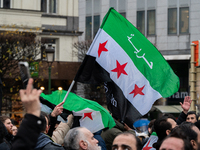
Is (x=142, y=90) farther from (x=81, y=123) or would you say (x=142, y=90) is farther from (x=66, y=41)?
(x=66, y=41)

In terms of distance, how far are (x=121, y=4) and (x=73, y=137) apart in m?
26.7

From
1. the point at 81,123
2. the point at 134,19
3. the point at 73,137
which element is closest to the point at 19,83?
the point at 134,19

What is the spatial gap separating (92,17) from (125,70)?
24844mm

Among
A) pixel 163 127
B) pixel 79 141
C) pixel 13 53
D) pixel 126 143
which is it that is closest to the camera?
pixel 126 143

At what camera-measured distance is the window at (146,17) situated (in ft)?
95.2

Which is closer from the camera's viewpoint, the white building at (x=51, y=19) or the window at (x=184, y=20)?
the white building at (x=51, y=19)

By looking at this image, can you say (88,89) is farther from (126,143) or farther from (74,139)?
(126,143)

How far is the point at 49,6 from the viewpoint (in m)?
26.4

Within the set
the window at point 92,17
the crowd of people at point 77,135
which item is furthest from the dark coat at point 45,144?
the window at point 92,17

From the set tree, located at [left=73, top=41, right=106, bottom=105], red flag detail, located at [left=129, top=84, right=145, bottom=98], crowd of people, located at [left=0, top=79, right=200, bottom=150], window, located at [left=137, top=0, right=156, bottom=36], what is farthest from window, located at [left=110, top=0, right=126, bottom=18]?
red flag detail, located at [left=129, top=84, right=145, bottom=98]

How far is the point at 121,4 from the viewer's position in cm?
2989

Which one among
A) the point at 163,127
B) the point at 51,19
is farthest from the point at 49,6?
the point at 163,127

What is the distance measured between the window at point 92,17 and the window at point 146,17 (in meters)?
3.54

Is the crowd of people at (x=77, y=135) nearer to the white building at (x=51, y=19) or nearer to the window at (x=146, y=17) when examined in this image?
the white building at (x=51, y=19)
